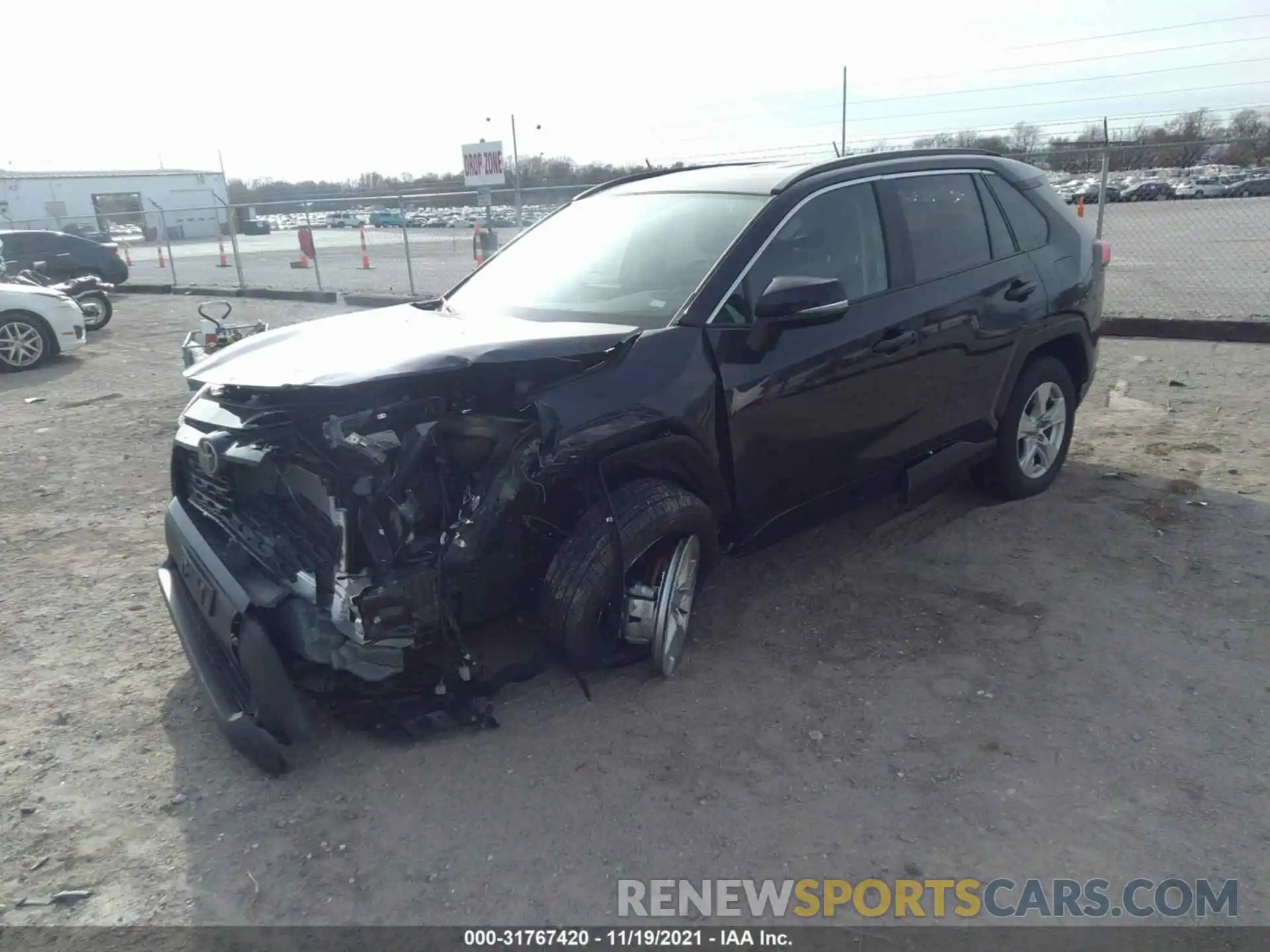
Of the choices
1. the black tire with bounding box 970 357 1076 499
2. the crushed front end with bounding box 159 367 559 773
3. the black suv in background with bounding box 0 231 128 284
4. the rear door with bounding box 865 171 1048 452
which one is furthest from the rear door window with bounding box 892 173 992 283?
the black suv in background with bounding box 0 231 128 284

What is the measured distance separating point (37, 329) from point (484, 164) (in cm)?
1147

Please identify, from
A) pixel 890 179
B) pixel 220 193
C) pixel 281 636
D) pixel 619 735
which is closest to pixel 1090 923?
pixel 619 735

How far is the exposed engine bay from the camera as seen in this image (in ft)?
9.99

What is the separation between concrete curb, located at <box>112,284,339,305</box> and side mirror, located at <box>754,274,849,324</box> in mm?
13745

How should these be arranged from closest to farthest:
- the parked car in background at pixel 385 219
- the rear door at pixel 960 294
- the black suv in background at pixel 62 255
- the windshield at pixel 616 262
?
the windshield at pixel 616 262 → the rear door at pixel 960 294 → the black suv in background at pixel 62 255 → the parked car in background at pixel 385 219

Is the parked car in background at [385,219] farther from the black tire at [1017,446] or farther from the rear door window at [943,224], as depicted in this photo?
the black tire at [1017,446]

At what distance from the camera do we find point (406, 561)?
3.09 m

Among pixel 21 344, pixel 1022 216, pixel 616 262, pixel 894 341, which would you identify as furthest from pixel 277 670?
pixel 21 344

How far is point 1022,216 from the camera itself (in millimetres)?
5195

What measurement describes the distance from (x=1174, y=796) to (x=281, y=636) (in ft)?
9.74

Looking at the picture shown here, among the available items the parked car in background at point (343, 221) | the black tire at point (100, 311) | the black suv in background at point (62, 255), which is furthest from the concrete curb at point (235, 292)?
the parked car in background at point (343, 221)

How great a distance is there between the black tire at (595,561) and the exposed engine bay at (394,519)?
163mm

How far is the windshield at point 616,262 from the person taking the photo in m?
3.94

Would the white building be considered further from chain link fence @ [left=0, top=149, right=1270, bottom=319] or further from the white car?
the white car
